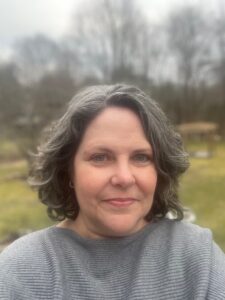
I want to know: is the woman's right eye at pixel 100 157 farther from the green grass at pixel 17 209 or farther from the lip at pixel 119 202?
the green grass at pixel 17 209

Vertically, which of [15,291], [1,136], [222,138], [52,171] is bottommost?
[222,138]

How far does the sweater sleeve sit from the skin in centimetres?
24

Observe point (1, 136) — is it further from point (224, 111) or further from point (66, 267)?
point (66, 267)

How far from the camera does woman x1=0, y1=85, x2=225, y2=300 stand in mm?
1164

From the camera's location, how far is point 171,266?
1208 mm

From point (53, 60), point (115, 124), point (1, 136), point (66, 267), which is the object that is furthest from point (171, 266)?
point (53, 60)

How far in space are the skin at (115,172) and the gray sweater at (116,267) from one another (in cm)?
7

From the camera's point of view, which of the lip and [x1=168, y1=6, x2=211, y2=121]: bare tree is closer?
the lip

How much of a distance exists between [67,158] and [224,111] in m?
18.8

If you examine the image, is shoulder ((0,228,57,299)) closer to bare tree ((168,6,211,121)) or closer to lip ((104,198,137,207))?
lip ((104,198,137,207))

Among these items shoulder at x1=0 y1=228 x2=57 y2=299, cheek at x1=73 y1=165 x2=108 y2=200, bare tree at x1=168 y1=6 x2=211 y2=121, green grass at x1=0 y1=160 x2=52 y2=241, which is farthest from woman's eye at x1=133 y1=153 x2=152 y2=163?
bare tree at x1=168 y1=6 x2=211 y2=121

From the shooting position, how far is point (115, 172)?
119cm

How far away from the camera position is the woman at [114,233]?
3.82 feet

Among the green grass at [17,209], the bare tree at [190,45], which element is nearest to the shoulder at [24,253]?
the green grass at [17,209]
